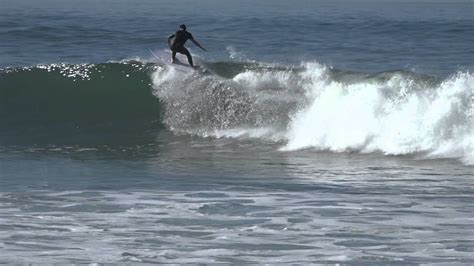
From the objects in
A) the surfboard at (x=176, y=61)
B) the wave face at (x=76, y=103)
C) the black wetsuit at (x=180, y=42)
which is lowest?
the wave face at (x=76, y=103)

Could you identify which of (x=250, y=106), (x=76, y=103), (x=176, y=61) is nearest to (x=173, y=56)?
(x=176, y=61)

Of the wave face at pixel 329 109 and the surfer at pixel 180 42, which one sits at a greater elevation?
the surfer at pixel 180 42

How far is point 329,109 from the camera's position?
18266 millimetres

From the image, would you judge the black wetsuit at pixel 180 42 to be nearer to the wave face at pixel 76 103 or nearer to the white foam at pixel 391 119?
the wave face at pixel 76 103

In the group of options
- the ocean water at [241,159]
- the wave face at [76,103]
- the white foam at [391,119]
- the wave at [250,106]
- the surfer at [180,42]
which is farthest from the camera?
the surfer at [180,42]

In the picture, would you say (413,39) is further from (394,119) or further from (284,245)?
(284,245)

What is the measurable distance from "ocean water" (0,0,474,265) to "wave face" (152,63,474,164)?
0.13 ft

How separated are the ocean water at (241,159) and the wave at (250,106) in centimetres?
4

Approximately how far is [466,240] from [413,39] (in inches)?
1143

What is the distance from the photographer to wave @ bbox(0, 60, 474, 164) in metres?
16.7

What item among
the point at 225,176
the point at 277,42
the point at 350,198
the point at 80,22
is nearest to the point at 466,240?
the point at 350,198

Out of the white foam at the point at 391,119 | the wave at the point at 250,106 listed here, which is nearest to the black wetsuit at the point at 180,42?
the wave at the point at 250,106

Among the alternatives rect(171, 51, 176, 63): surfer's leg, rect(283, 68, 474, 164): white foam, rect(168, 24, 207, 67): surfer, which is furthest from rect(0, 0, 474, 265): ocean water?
rect(168, 24, 207, 67): surfer

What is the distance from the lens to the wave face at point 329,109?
16328 mm
